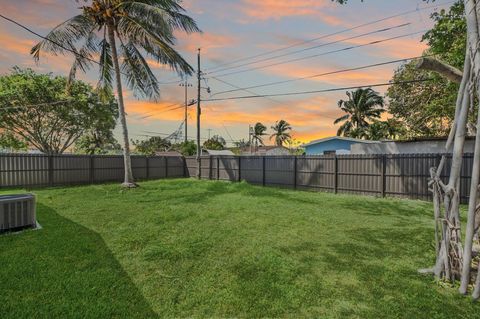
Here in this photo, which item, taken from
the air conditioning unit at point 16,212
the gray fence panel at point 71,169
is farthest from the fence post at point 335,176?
the gray fence panel at point 71,169

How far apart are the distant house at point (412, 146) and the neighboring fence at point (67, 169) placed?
44.1ft

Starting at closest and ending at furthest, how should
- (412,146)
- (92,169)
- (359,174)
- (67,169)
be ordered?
(359,174) → (412,146) → (67,169) → (92,169)

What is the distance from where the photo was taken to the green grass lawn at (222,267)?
2762 millimetres

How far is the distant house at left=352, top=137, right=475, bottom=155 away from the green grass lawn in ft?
20.8

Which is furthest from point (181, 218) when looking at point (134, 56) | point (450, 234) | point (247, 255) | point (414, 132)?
point (414, 132)

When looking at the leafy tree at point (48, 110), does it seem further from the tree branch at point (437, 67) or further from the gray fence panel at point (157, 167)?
the tree branch at point (437, 67)

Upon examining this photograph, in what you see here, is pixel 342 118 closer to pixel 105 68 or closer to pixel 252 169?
pixel 252 169

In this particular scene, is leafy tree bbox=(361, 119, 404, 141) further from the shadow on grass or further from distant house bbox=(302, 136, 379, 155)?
the shadow on grass

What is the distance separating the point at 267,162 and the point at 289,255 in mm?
10775

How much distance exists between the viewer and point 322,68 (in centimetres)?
1322

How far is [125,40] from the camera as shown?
11867 millimetres

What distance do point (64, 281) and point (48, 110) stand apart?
22025mm

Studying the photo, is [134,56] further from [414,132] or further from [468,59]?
[414,132]

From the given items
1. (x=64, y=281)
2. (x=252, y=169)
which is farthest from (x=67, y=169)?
(x=64, y=281)
